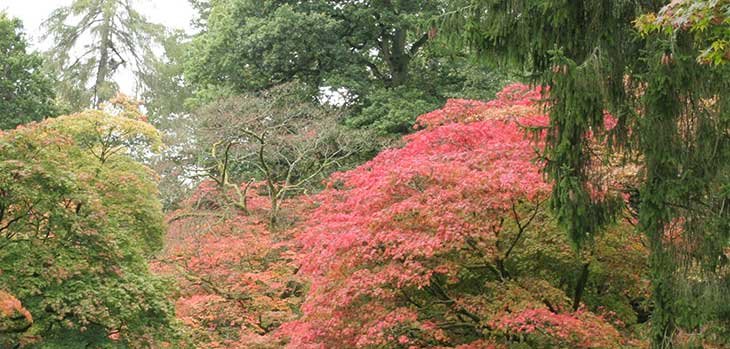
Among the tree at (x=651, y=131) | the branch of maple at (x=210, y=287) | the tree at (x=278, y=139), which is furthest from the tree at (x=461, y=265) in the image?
the tree at (x=278, y=139)

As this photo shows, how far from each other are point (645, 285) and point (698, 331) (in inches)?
52.2

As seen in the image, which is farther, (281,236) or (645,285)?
(281,236)

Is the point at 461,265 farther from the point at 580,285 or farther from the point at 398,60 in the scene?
the point at 398,60

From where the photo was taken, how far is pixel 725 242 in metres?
5.46

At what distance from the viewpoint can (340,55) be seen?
15672mm

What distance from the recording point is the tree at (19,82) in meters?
16.9

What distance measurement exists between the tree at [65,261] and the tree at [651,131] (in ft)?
15.2

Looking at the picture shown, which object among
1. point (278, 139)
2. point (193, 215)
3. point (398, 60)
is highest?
point (398, 60)

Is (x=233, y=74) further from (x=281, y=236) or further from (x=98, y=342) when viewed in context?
(x=98, y=342)

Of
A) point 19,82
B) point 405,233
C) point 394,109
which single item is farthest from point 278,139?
point 19,82

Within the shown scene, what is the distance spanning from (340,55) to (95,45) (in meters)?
11.6

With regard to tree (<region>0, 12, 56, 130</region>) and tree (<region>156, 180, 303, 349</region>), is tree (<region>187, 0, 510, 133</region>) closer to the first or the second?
tree (<region>156, 180, 303, 349</region>)

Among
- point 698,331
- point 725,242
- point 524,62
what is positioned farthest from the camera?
point 524,62

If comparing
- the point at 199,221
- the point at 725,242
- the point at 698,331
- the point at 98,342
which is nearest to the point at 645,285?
the point at 698,331
